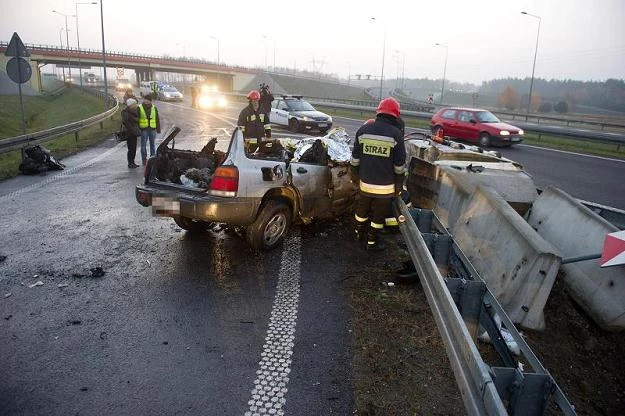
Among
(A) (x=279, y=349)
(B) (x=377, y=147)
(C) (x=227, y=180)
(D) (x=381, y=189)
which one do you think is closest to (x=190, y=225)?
(C) (x=227, y=180)

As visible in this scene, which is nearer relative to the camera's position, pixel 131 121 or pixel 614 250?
pixel 614 250

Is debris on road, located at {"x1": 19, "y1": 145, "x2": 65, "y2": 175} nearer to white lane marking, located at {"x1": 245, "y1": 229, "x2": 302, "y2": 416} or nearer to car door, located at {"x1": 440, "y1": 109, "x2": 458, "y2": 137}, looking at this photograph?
white lane marking, located at {"x1": 245, "y1": 229, "x2": 302, "y2": 416}

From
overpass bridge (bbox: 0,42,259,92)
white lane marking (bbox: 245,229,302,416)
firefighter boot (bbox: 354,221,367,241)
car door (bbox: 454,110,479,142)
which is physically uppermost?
overpass bridge (bbox: 0,42,259,92)

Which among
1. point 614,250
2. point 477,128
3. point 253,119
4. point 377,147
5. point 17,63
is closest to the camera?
point 614,250

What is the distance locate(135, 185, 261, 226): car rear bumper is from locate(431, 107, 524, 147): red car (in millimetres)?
12671

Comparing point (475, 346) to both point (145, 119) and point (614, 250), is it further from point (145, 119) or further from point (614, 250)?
point (145, 119)

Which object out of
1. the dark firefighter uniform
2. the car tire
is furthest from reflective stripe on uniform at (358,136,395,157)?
the dark firefighter uniform

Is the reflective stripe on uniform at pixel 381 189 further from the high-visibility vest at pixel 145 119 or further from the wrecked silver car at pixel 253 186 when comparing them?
the high-visibility vest at pixel 145 119

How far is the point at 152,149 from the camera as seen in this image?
11.0 metres

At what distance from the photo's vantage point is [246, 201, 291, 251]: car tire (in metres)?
5.39

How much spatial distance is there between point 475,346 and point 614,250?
1.56 metres

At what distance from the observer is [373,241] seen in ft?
18.9

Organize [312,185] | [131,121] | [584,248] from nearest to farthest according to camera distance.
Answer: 1. [584,248]
2. [312,185]
3. [131,121]

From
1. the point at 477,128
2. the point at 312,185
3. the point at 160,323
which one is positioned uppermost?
the point at 477,128
